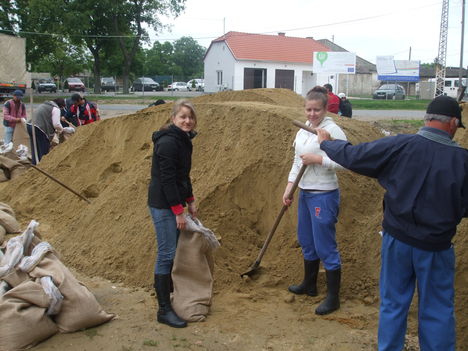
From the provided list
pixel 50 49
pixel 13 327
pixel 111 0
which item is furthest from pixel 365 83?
pixel 13 327

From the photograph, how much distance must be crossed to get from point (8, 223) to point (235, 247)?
132 inches

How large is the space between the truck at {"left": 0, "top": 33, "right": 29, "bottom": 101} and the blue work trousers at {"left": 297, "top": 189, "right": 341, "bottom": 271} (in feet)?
82.3

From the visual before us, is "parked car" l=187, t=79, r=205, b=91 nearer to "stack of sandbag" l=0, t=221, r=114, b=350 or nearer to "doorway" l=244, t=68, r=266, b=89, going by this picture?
"doorway" l=244, t=68, r=266, b=89

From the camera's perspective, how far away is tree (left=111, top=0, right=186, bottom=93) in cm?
3916

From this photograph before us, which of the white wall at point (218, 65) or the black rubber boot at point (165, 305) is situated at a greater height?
the white wall at point (218, 65)

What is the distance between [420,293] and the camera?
3039mm

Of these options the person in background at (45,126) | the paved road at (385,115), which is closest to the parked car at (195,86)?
the paved road at (385,115)

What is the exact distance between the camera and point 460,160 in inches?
112

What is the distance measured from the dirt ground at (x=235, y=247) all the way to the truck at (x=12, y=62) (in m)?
20.6

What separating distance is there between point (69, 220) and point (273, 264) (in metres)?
3.49

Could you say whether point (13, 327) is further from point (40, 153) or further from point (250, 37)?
point (250, 37)

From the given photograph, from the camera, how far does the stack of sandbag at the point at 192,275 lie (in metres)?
4.07

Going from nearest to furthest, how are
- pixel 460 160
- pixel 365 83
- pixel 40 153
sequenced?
1. pixel 460 160
2. pixel 40 153
3. pixel 365 83

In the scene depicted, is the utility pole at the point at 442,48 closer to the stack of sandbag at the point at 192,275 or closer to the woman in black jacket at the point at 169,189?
the stack of sandbag at the point at 192,275
